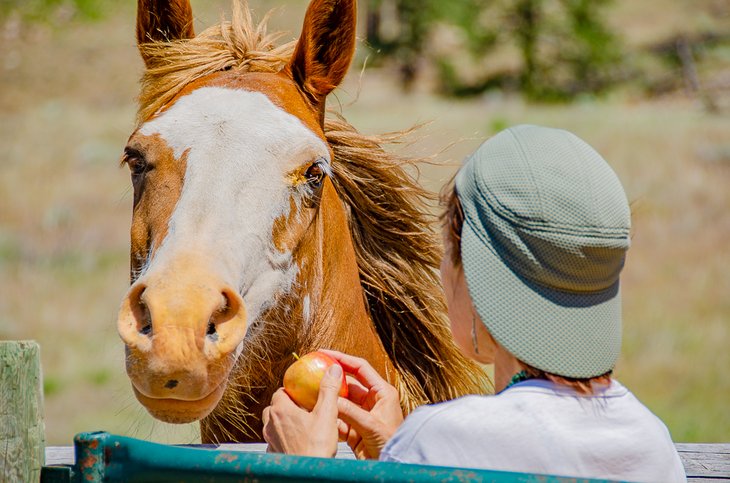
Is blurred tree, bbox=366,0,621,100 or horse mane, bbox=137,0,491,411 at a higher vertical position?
horse mane, bbox=137,0,491,411

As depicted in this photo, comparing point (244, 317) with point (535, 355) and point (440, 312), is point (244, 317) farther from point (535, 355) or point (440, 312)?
point (440, 312)

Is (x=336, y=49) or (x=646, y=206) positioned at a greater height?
(x=336, y=49)

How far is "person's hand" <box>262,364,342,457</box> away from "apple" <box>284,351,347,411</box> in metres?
0.12

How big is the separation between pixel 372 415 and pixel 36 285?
39.2 feet

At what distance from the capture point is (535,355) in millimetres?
1574

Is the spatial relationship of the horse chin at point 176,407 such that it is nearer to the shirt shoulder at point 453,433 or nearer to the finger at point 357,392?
the finger at point 357,392

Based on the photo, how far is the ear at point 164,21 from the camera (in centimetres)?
304

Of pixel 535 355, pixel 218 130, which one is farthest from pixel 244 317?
pixel 535 355

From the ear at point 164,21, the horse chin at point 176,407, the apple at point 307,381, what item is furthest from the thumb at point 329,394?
the ear at point 164,21

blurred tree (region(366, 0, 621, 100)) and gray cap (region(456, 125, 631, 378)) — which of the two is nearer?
gray cap (region(456, 125, 631, 378))

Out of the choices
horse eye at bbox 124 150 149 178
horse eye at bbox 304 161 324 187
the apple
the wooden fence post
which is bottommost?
the wooden fence post

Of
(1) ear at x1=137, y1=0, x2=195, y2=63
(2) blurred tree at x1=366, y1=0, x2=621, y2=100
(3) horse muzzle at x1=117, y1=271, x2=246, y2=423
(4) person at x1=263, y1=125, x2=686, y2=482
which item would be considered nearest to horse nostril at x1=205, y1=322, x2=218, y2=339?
(3) horse muzzle at x1=117, y1=271, x2=246, y2=423

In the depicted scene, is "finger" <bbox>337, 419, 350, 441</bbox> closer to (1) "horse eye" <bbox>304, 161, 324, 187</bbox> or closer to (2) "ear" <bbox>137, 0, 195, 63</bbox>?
(1) "horse eye" <bbox>304, 161, 324, 187</bbox>

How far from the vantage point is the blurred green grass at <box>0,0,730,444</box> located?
31.2ft
